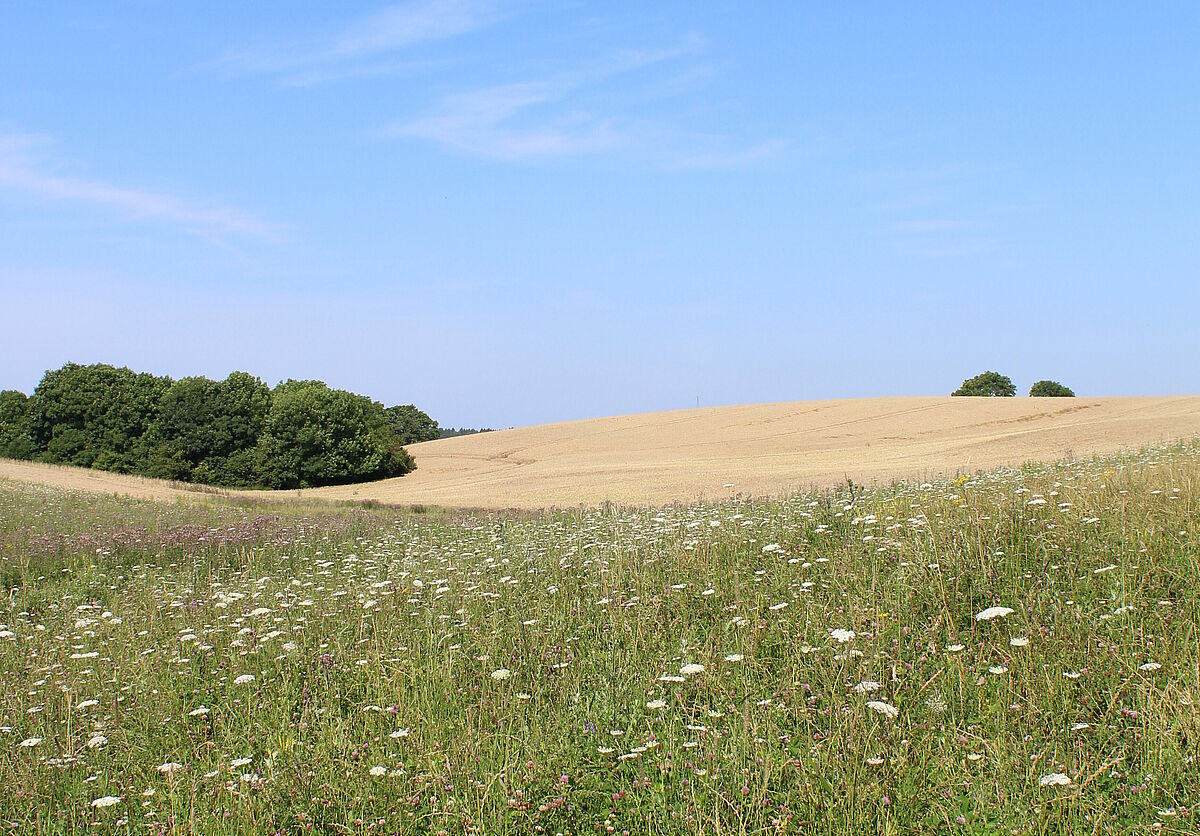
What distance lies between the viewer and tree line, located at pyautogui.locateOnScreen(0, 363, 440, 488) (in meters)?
55.0

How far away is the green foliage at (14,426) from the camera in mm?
63312

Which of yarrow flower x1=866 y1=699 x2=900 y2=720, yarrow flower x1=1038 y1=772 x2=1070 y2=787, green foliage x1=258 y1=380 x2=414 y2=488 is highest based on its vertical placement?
green foliage x1=258 y1=380 x2=414 y2=488

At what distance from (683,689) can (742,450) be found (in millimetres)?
44012

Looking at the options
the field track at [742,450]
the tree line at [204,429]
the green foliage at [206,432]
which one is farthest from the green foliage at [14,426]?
the field track at [742,450]

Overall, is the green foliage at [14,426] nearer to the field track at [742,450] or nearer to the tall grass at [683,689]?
the field track at [742,450]

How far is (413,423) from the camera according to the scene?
9319 centimetres

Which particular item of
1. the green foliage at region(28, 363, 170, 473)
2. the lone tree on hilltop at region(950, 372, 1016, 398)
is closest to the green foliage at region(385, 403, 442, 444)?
the green foliage at region(28, 363, 170, 473)

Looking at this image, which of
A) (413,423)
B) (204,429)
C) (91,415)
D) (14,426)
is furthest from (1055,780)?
(413,423)

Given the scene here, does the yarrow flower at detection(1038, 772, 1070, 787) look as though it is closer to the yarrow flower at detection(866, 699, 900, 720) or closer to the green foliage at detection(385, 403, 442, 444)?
the yarrow flower at detection(866, 699, 900, 720)

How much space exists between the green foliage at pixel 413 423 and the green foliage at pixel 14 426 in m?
33.3

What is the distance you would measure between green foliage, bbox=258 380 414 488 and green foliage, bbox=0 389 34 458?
67.6ft

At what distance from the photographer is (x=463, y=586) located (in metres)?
7.34

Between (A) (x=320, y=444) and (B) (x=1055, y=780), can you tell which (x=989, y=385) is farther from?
(B) (x=1055, y=780)

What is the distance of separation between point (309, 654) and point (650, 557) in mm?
3017
